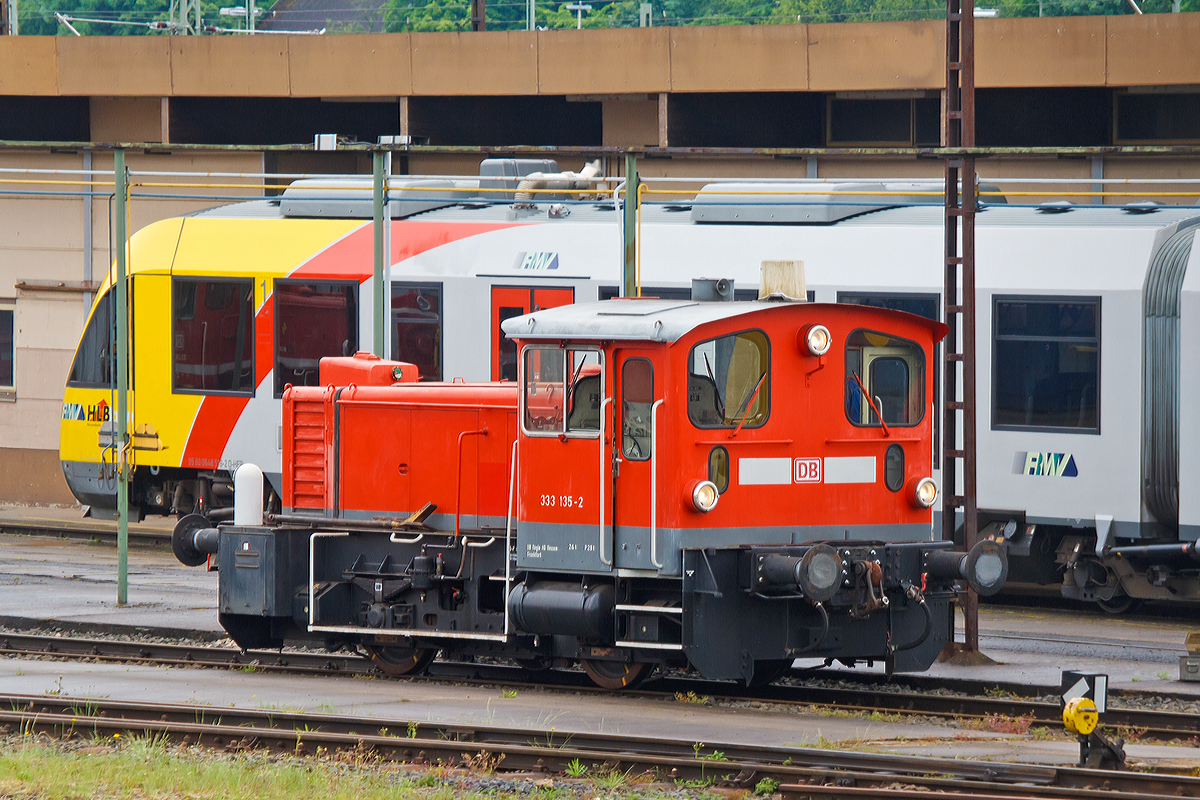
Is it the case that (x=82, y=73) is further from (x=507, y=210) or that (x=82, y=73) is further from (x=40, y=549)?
(x=507, y=210)

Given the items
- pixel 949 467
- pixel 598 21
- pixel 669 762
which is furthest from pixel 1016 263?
pixel 598 21

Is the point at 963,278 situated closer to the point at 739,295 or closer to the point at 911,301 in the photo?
the point at 911,301

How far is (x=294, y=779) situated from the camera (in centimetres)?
846

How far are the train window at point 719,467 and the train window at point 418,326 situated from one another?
715 centimetres

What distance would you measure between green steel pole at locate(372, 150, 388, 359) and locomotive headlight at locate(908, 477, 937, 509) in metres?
5.79

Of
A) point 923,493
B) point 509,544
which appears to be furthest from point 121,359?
point 923,493

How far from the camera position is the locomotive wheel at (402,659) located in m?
12.2

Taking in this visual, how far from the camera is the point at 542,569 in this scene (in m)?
10.9

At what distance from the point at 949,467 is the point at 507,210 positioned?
6574 millimetres

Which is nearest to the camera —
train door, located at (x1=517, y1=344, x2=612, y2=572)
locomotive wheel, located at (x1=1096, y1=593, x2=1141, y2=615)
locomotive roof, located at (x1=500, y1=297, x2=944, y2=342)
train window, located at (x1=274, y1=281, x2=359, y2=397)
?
locomotive roof, located at (x1=500, y1=297, x2=944, y2=342)

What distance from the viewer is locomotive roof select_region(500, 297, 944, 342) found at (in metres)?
10.1

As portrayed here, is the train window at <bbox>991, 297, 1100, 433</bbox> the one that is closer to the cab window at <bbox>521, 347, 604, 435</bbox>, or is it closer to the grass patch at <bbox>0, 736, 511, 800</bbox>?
the cab window at <bbox>521, 347, 604, 435</bbox>

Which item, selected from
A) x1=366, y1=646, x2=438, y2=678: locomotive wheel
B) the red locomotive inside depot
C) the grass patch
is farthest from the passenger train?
the grass patch

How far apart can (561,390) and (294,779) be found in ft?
10.9
